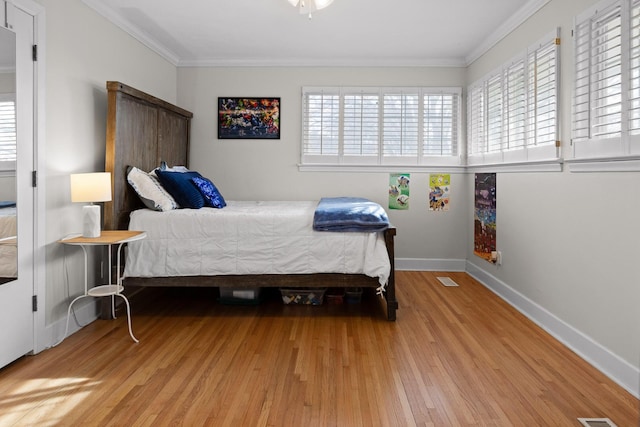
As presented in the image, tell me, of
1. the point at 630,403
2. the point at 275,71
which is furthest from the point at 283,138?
the point at 630,403

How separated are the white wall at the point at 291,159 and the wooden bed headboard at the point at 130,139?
25.8 inches

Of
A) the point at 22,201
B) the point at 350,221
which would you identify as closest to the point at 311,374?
the point at 350,221

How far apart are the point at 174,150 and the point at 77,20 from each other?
1.64m

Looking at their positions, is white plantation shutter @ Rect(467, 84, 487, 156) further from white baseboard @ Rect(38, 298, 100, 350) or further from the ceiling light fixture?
white baseboard @ Rect(38, 298, 100, 350)

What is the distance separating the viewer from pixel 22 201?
8.19 ft

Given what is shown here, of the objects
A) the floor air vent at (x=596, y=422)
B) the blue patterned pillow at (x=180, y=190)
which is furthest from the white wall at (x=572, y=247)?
the blue patterned pillow at (x=180, y=190)

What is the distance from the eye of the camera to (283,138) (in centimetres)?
498

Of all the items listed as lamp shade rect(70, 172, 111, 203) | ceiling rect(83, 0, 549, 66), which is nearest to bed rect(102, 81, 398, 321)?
lamp shade rect(70, 172, 111, 203)

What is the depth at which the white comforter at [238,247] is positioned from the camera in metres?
3.22

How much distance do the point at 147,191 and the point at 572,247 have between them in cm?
315

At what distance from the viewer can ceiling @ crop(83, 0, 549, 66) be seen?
3.40 metres

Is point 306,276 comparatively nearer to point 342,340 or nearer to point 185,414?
point 342,340

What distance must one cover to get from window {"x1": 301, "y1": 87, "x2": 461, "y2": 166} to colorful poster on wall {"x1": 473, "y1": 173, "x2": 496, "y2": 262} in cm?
62

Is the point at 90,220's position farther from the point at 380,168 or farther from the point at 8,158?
the point at 380,168
